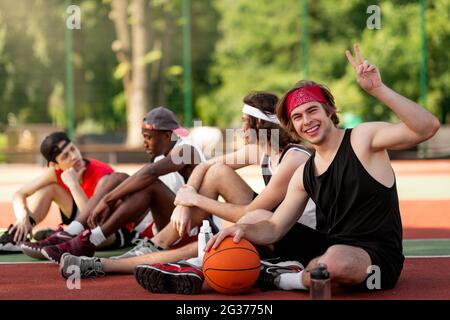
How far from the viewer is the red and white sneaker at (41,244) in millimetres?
6555

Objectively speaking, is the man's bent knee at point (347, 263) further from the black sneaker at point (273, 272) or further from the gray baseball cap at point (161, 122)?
the gray baseball cap at point (161, 122)

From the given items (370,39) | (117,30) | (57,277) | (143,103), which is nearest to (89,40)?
(117,30)

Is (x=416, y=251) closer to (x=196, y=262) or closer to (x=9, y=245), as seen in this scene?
(x=196, y=262)

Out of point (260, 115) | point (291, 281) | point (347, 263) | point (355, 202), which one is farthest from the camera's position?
point (260, 115)

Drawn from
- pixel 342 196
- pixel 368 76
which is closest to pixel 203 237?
pixel 342 196

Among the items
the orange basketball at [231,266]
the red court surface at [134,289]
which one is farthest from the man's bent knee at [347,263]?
the orange basketball at [231,266]

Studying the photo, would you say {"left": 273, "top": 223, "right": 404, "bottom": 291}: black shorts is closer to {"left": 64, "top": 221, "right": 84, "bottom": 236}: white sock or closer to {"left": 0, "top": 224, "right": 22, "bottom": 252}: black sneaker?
{"left": 64, "top": 221, "right": 84, "bottom": 236}: white sock

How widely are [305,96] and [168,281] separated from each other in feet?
4.42

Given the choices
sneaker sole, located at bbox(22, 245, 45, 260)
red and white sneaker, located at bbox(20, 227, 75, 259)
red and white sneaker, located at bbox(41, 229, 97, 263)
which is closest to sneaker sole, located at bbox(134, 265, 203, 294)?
red and white sneaker, located at bbox(41, 229, 97, 263)

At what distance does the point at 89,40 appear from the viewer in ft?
105

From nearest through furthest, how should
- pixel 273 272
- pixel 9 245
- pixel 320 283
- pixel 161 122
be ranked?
pixel 320 283
pixel 273 272
pixel 161 122
pixel 9 245

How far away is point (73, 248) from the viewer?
20.5 ft

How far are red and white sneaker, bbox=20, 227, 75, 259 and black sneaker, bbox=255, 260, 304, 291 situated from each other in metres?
1.79

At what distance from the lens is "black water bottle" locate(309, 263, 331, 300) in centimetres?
446
